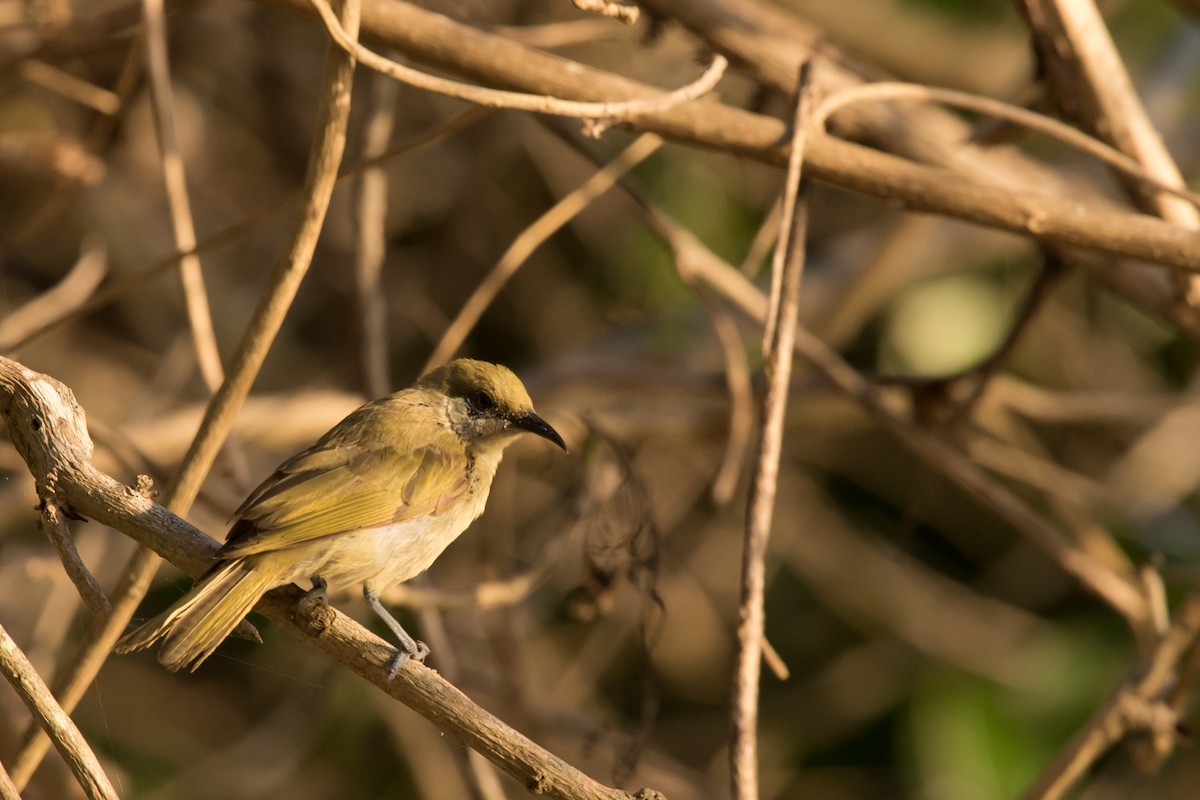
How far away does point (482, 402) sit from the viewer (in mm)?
3697

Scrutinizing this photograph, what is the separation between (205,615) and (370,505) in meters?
0.67

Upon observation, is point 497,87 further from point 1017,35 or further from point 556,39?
point 1017,35

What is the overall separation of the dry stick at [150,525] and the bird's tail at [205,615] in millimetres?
73

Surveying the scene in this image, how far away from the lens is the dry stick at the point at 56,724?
81.0 inches

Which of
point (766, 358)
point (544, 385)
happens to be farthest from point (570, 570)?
point (766, 358)

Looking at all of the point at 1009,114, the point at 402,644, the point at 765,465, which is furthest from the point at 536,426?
the point at 1009,114

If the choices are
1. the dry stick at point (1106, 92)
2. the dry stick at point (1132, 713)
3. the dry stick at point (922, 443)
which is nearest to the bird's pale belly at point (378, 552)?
the dry stick at point (922, 443)

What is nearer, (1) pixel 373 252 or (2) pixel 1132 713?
(2) pixel 1132 713

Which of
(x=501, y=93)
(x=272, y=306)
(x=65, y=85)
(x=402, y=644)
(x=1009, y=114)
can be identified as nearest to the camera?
(x=272, y=306)

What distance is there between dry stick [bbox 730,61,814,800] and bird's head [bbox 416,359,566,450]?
2.77 ft

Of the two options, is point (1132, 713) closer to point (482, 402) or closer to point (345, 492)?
point (482, 402)

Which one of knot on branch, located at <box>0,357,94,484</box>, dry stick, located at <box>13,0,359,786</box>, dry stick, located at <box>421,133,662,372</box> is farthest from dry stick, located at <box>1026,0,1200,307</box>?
knot on branch, located at <box>0,357,94,484</box>

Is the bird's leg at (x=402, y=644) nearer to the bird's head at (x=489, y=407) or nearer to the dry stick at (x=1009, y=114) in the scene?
the bird's head at (x=489, y=407)

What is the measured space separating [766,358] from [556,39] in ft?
6.97
